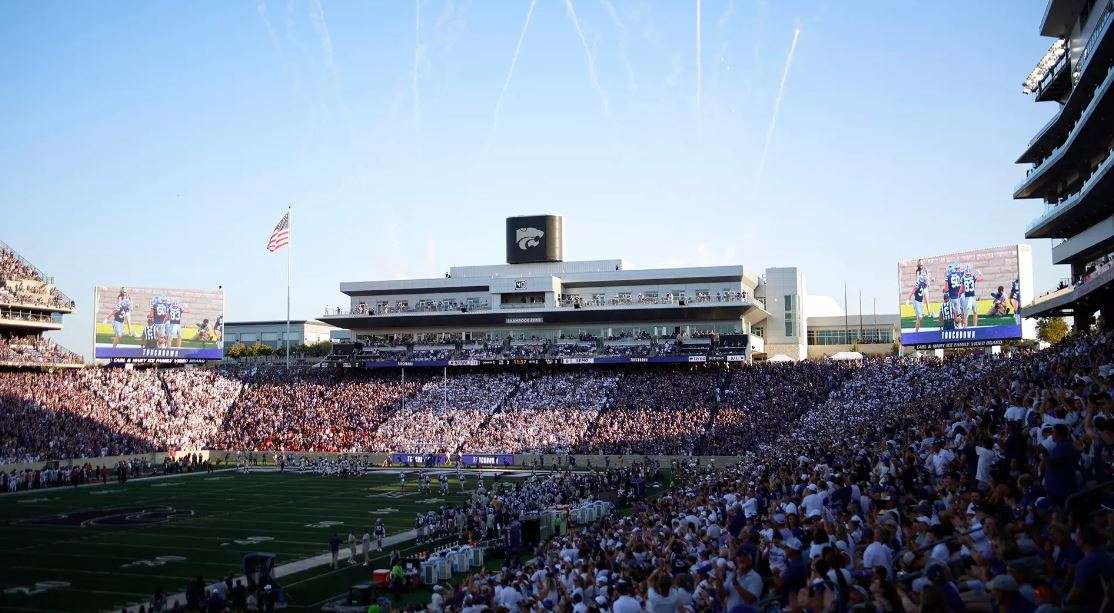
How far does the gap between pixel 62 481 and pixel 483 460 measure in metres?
20.1

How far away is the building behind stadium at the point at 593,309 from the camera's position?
65.0 metres

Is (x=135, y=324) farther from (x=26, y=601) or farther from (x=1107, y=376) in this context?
(x=1107, y=376)

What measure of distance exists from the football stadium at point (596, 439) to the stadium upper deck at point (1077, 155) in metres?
0.21

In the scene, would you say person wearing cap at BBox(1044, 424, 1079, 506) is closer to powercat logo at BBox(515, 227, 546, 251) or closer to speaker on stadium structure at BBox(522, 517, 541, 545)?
speaker on stadium structure at BBox(522, 517, 541, 545)

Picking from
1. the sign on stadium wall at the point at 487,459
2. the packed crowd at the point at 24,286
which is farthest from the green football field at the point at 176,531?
the packed crowd at the point at 24,286

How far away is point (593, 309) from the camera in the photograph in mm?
66250

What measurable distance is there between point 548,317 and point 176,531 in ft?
132

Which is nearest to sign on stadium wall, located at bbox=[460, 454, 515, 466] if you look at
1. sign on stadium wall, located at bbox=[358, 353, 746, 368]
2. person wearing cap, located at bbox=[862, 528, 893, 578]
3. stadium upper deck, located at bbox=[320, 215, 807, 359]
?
sign on stadium wall, located at bbox=[358, 353, 746, 368]

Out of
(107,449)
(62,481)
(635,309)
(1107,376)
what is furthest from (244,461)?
(1107,376)

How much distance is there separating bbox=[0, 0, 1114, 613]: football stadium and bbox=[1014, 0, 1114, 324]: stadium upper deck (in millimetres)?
207

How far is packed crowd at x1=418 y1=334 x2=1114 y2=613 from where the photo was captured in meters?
7.05

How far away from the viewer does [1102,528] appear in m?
7.30

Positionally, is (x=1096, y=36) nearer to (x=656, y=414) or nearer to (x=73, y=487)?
(x=656, y=414)

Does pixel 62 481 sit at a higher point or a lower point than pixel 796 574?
lower
